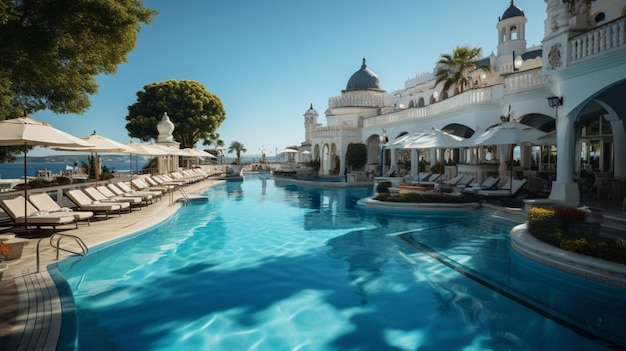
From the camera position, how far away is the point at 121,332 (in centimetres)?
545

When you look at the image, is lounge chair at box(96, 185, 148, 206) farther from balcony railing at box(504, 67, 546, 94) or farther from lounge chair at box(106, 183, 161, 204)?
balcony railing at box(504, 67, 546, 94)

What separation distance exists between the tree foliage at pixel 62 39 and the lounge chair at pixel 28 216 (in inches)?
96.7

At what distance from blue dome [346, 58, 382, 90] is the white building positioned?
3962mm

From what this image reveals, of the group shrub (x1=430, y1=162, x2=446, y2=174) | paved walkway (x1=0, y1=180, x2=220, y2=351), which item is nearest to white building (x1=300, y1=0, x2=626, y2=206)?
shrub (x1=430, y1=162, x2=446, y2=174)

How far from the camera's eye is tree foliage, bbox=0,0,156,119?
7477mm

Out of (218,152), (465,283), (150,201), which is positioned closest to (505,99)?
(465,283)

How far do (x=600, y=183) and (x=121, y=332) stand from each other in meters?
16.0

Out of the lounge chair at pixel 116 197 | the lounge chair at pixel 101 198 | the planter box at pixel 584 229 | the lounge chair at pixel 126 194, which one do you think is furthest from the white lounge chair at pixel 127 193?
the planter box at pixel 584 229

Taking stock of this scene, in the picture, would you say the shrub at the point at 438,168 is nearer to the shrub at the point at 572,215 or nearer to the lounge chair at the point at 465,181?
the lounge chair at the point at 465,181

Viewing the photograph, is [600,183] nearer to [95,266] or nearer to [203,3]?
[95,266]

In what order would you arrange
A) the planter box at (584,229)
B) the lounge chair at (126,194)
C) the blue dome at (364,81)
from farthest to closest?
the blue dome at (364,81), the lounge chair at (126,194), the planter box at (584,229)

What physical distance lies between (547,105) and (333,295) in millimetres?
12114

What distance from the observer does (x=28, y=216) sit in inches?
374

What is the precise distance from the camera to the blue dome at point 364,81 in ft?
134
